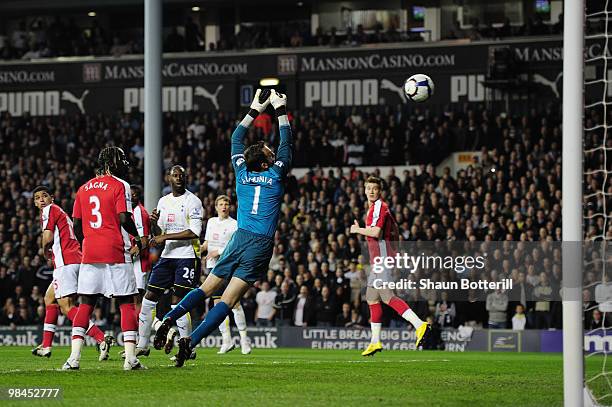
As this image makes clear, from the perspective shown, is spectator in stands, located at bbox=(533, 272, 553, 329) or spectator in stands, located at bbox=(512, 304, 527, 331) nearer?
spectator in stands, located at bbox=(533, 272, 553, 329)

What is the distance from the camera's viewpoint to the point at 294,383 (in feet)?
33.0

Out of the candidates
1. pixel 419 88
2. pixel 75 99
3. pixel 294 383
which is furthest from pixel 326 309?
pixel 75 99

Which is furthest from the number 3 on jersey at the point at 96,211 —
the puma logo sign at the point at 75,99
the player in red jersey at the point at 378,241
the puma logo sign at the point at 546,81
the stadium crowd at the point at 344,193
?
the puma logo sign at the point at 75,99

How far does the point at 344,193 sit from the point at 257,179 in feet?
56.2

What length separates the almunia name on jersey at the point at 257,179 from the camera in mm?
11055

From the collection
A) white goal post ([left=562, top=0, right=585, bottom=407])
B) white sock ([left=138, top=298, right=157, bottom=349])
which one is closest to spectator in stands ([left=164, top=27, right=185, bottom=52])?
white sock ([left=138, top=298, right=157, bottom=349])

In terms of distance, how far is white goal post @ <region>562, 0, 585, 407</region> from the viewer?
8164 millimetres

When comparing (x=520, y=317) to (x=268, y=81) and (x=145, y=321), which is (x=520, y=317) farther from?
(x=268, y=81)

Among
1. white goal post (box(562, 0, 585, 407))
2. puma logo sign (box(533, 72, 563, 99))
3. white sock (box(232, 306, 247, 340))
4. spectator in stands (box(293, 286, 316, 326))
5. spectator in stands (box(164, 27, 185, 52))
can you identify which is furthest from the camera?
spectator in stands (box(164, 27, 185, 52))

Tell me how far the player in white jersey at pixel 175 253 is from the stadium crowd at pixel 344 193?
7093 millimetres

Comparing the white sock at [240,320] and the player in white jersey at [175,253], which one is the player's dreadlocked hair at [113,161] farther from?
Result: the white sock at [240,320]

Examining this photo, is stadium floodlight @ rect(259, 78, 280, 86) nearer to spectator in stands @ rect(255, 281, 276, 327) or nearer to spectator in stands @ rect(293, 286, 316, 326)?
spectator in stands @ rect(255, 281, 276, 327)

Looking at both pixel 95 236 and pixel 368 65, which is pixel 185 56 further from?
pixel 95 236

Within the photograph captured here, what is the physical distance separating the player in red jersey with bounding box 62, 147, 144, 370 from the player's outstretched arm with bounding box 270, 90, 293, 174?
5.12ft
